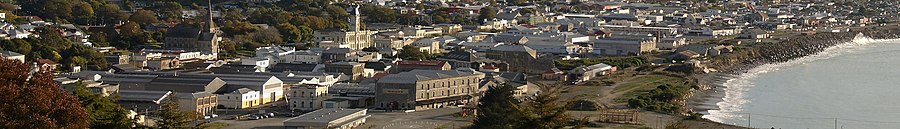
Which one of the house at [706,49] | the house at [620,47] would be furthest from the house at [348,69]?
the house at [706,49]

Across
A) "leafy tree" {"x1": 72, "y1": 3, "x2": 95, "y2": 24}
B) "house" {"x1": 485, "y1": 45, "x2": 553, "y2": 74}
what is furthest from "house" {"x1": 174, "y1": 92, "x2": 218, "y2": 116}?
"leafy tree" {"x1": 72, "y1": 3, "x2": 95, "y2": 24}

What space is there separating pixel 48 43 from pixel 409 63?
391cm

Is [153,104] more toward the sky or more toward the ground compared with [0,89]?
more toward the ground

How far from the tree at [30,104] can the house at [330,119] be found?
4143 mm

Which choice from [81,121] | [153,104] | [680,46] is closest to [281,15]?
[680,46]

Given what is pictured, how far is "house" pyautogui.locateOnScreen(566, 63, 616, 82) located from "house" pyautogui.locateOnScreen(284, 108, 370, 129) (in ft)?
14.8

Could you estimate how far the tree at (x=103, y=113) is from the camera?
7.26 meters

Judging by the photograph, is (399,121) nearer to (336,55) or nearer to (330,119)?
(330,119)

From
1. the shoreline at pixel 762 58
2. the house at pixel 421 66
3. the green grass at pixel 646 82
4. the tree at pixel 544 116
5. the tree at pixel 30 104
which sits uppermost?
the tree at pixel 30 104

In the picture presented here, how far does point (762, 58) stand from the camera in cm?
1955

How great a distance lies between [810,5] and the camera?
36281mm

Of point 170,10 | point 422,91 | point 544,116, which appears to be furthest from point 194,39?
point 544,116

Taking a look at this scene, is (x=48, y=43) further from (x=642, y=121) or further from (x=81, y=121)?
(x=81, y=121)

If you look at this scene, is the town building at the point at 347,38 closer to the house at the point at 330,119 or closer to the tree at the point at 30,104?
the house at the point at 330,119
